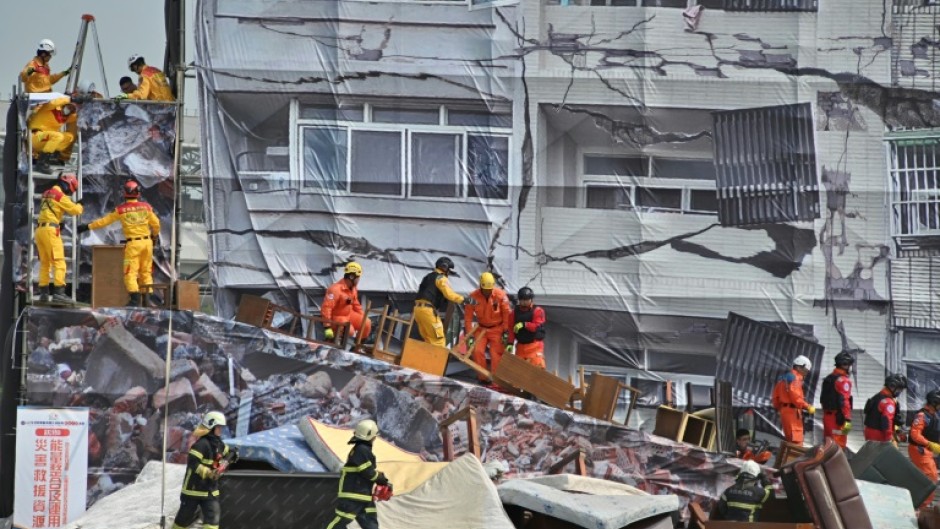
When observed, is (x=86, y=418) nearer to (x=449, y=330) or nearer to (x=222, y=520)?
(x=222, y=520)

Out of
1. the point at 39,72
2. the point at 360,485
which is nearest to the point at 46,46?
the point at 39,72

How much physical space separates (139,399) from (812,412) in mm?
7522

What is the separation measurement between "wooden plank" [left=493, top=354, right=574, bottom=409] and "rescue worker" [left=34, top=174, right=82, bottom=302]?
4.84 m

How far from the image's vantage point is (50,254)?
1648cm

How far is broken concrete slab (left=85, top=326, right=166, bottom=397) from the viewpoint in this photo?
16328mm

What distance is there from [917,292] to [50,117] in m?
10.6

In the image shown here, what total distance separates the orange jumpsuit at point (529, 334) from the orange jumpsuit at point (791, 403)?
2.75 metres

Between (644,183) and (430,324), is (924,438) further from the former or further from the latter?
(430,324)

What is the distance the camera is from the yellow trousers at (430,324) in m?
17.4

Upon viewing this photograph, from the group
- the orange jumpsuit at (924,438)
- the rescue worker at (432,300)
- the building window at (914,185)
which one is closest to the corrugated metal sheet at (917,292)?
the building window at (914,185)

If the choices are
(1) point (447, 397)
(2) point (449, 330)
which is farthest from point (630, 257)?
(1) point (447, 397)

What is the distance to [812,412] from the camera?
56.6ft

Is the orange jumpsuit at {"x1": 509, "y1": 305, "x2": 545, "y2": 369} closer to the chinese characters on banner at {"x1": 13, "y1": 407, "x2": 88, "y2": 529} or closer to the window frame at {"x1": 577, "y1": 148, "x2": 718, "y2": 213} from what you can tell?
the window frame at {"x1": 577, "y1": 148, "x2": 718, "y2": 213}

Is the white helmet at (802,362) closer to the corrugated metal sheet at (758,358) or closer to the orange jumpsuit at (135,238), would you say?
the corrugated metal sheet at (758,358)
